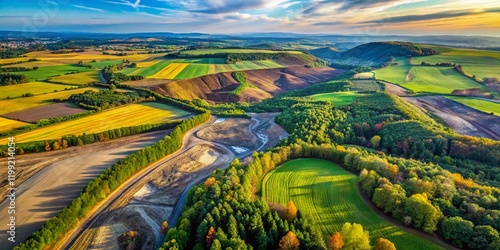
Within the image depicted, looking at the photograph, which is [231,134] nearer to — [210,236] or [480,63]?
[210,236]

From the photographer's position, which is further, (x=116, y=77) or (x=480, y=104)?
(x=116, y=77)

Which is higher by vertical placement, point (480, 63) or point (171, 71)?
point (171, 71)

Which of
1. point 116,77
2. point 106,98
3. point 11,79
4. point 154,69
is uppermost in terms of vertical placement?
point 154,69

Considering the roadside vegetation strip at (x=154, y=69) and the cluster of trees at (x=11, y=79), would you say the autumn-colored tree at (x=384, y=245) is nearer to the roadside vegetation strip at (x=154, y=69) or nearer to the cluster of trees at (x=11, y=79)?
the roadside vegetation strip at (x=154, y=69)

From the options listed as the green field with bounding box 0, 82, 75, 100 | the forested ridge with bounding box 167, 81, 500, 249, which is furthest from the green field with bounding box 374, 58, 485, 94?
the green field with bounding box 0, 82, 75, 100

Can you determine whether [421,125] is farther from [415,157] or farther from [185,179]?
[185,179]

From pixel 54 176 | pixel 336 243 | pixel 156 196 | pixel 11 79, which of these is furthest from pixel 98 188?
pixel 11 79
